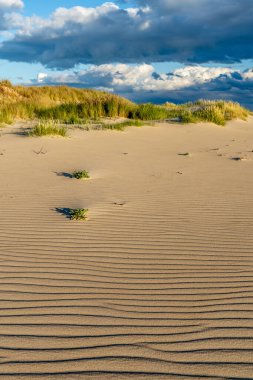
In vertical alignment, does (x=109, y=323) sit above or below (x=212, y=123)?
below

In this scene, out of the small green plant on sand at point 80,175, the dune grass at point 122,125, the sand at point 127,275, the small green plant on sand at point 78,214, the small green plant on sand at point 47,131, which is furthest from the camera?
the dune grass at point 122,125

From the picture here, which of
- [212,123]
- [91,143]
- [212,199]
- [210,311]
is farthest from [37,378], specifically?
[212,123]

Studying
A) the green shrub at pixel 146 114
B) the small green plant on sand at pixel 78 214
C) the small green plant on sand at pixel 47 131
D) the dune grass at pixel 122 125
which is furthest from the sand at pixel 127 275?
the green shrub at pixel 146 114

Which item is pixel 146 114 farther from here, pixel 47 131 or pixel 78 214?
pixel 78 214

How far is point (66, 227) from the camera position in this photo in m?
5.48

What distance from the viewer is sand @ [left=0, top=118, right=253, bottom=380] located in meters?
2.64

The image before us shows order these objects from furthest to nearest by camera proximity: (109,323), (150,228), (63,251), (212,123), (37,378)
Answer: (212,123), (150,228), (63,251), (109,323), (37,378)

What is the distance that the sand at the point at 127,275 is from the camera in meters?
2.64

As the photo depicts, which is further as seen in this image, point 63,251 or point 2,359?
point 63,251

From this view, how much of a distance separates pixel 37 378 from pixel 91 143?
10236 millimetres

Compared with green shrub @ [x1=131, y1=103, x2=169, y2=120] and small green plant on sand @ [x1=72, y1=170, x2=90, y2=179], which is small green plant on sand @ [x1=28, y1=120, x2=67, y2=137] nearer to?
small green plant on sand @ [x1=72, y1=170, x2=90, y2=179]

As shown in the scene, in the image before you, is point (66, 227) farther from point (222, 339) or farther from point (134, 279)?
point (222, 339)

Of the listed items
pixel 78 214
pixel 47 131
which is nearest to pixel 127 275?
pixel 78 214

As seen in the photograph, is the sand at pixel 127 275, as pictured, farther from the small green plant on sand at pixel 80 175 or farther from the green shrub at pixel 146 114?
the green shrub at pixel 146 114
